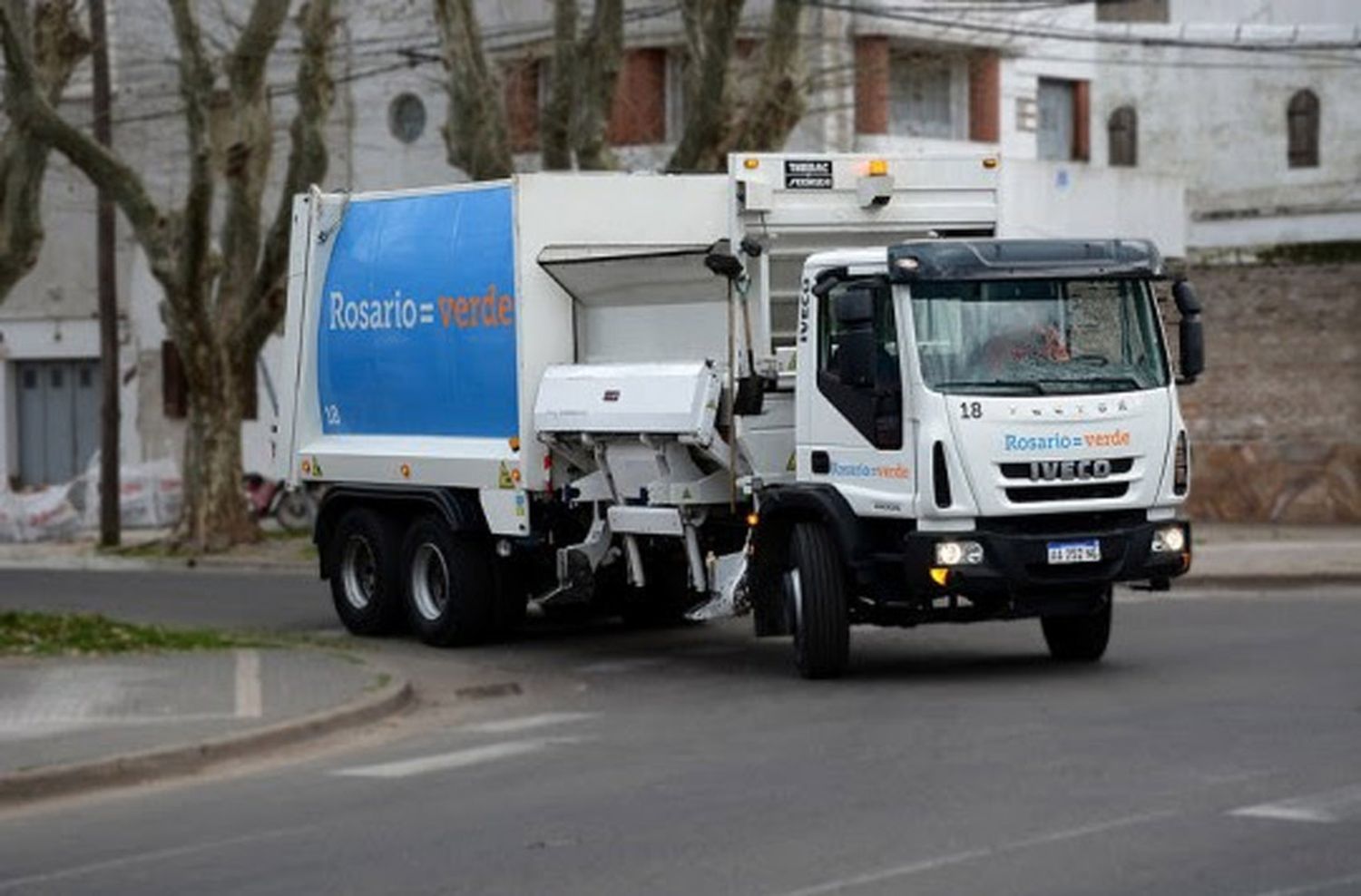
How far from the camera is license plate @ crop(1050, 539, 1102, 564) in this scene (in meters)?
16.5

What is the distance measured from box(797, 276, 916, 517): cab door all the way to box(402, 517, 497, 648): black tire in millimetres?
4021

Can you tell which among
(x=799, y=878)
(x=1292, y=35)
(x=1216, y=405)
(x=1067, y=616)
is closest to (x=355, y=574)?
(x=1067, y=616)

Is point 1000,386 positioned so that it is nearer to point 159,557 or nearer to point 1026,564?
point 1026,564

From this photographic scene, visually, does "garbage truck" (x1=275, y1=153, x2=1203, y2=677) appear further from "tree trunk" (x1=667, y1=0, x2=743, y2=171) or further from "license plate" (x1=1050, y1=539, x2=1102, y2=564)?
"tree trunk" (x1=667, y1=0, x2=743, y2=171)

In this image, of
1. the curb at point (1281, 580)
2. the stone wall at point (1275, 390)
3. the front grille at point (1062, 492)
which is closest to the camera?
the front grille at point (1062, 492)

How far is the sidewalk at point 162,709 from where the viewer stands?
14078mm

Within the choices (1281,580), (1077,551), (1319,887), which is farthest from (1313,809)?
(1281,580)

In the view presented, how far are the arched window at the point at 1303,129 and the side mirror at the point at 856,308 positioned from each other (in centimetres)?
3583

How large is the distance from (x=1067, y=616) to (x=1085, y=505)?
1.42 meters

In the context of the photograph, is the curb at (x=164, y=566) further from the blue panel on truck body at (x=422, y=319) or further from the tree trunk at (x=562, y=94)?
the blue panel on truck body at (x=422, y=319)

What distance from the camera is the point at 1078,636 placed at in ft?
59.0

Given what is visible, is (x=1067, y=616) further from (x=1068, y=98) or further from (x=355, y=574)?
(x=1068, y=98)

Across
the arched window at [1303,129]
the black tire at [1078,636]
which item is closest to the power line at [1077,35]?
the arched window at [1303,129]

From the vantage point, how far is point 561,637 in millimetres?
21562
